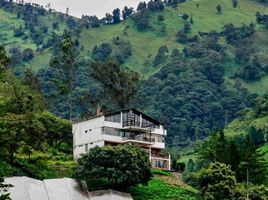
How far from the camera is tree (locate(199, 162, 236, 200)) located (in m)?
70.2

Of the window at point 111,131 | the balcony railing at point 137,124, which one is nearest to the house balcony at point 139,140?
the window at point 111,131

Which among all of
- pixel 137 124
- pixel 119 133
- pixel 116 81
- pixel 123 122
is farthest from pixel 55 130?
pixel 116 81

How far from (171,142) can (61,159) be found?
10553cm

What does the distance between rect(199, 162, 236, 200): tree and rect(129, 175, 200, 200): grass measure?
2.66 m

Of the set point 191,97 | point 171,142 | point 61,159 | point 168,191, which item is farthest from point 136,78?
point 191,97

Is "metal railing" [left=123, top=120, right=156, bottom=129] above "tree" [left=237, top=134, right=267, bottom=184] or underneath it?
above

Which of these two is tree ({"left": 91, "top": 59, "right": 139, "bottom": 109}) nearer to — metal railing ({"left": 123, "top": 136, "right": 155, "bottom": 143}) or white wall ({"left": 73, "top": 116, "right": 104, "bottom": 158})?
metal railing ({"left": 123, "top": 136, "right": 155, "bottom": 143})

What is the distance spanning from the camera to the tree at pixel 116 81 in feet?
336

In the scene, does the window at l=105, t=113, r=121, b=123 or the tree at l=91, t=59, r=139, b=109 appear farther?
the tree at l=91, t=59, r=139, b=109

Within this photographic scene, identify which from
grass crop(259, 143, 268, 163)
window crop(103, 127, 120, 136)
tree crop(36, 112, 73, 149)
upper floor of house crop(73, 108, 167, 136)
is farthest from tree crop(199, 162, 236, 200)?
grass crop(259, 143, 268, 163)

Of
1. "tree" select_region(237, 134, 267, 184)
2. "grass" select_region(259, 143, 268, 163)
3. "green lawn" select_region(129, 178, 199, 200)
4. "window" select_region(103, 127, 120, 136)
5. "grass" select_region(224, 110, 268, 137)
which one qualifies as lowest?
"green lawn" select_region(129, 178, 199, 200)

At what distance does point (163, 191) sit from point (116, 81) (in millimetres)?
33437

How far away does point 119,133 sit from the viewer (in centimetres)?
8669

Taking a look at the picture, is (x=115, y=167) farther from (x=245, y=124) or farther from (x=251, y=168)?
(x=245, y=124)
